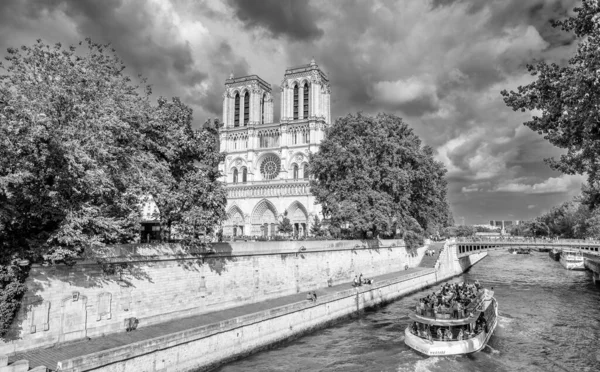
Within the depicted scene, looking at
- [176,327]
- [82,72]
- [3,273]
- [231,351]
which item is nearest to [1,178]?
[3,273]

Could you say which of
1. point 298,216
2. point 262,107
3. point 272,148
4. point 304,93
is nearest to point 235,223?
point 298,216

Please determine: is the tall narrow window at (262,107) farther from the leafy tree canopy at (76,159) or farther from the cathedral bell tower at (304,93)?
the leafy tree canopy at (76,159)

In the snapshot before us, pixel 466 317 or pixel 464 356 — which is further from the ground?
pixel 466 317

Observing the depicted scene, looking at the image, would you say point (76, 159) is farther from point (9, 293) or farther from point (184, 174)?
point (184, 174)

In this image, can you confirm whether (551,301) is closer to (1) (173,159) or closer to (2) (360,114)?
(2) (360,114)

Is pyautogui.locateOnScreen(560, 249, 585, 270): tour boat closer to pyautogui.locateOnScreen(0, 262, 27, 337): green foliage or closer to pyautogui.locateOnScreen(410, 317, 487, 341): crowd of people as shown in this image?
pyautogui.locateOnScreen(410, 317, 487, 341): crowd of people

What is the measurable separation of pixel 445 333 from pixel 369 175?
64.0 feet

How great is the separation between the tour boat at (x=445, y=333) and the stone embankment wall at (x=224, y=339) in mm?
4781

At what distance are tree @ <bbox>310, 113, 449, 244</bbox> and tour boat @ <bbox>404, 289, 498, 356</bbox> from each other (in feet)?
47.0

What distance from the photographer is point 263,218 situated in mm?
70375

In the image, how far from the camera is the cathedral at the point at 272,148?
222 feet

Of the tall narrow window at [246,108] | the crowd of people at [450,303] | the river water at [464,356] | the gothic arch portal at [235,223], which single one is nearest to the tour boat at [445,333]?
the crowd of people at [450,303]

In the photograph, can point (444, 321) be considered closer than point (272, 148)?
Yes

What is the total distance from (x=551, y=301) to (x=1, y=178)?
33689mm
